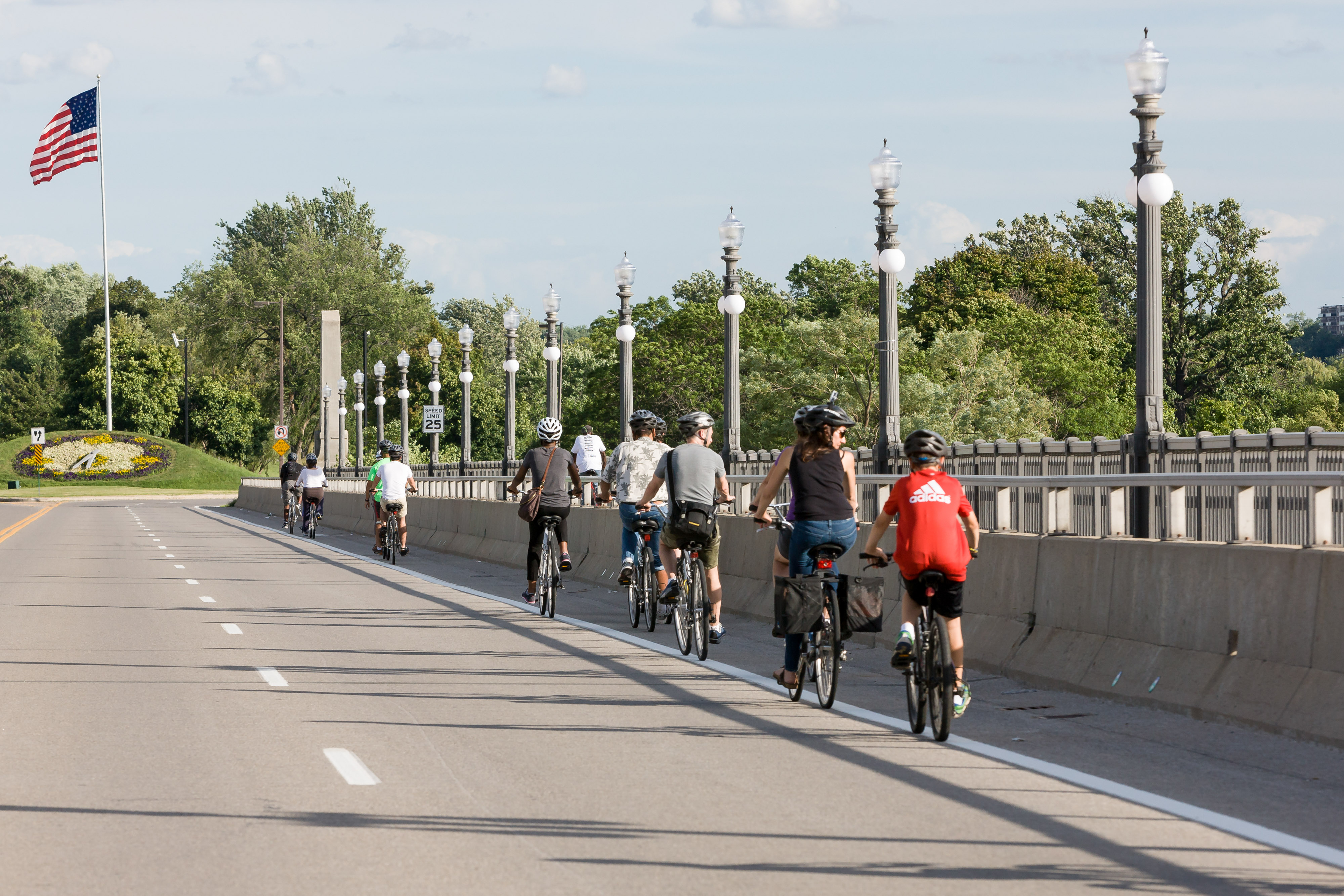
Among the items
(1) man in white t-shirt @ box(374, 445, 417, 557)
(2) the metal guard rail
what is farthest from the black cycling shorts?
(1) man in white t-shirt @ box(374, 445, 417, 557)

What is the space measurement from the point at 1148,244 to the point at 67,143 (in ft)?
241

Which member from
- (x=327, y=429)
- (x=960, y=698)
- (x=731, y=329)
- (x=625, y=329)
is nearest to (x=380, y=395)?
(x=327, y=429)

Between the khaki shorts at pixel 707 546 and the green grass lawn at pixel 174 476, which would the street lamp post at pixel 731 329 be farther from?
the green grass lawn at pixel 174 476

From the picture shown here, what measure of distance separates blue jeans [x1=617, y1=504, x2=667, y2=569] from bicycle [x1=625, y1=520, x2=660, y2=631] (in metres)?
0.03

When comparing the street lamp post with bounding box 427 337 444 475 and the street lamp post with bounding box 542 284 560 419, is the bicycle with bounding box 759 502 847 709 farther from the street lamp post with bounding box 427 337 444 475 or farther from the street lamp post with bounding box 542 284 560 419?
the street lamp post with bounding box 427 337 444 475

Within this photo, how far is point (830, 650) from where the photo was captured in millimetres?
10516

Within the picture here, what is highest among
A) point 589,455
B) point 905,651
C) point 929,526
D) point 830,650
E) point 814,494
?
point 589,455

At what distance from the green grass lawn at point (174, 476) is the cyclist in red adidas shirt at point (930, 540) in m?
97.1

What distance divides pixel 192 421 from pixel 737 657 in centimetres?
11901

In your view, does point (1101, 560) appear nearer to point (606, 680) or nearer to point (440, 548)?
point (606, 680)

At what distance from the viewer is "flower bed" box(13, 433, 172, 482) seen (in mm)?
107500

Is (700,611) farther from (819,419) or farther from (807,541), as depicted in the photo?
(819,419)

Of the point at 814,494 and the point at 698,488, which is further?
the point at 698,488

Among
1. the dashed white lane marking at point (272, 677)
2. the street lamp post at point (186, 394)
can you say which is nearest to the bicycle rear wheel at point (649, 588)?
the dashed white lane marking at point (272, 677)
